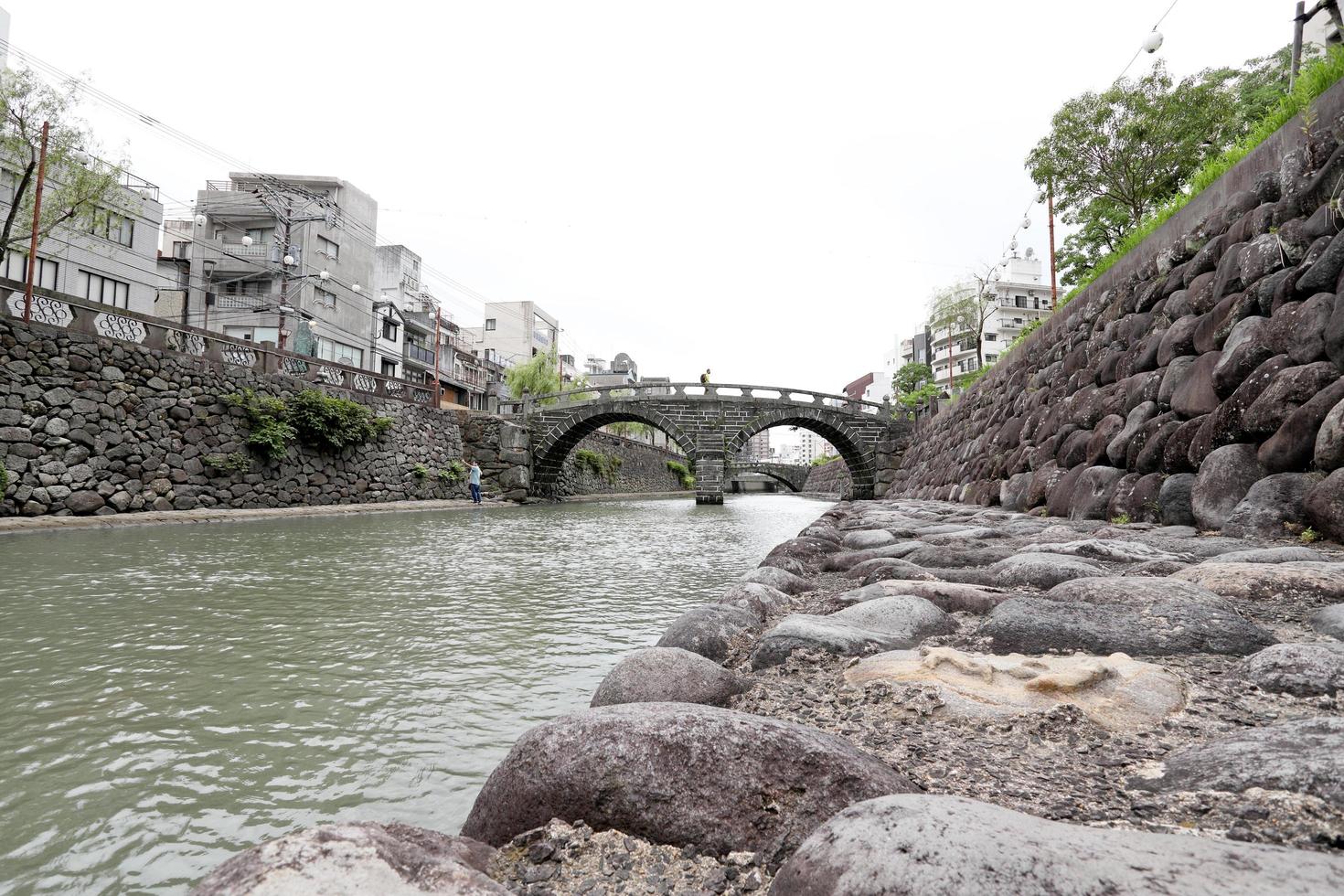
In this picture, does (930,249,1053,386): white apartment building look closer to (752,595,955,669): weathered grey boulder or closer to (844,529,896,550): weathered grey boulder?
(844,529,896,550): weathered grey boulder

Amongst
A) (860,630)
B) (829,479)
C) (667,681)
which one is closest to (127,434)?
(667,681)

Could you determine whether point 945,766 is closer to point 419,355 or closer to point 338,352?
point 338,352

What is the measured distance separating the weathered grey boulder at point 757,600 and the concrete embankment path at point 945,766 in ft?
1.80

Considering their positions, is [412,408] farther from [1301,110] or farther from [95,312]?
[1301,110]

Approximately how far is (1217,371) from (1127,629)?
378cm

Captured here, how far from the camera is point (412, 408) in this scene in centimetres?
1966

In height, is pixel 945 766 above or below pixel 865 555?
below

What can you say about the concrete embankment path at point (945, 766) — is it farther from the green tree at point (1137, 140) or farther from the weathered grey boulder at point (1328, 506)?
the green tree at point (1137, 140)

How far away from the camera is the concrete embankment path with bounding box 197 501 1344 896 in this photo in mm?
888

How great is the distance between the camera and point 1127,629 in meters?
2.10

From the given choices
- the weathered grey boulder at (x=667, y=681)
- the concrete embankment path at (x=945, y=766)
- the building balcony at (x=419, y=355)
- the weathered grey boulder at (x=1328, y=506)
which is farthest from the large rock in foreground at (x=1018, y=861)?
the building balcony at (x=419, y=355)

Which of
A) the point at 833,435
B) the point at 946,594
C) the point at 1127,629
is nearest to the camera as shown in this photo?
the point at 1127,629

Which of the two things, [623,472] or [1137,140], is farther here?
[623,472]

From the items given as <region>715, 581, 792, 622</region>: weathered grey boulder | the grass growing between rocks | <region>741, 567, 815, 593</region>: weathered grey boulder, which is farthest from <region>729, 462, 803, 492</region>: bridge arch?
<region>715, 581, 792, 622</region>: weathered grey boulder
